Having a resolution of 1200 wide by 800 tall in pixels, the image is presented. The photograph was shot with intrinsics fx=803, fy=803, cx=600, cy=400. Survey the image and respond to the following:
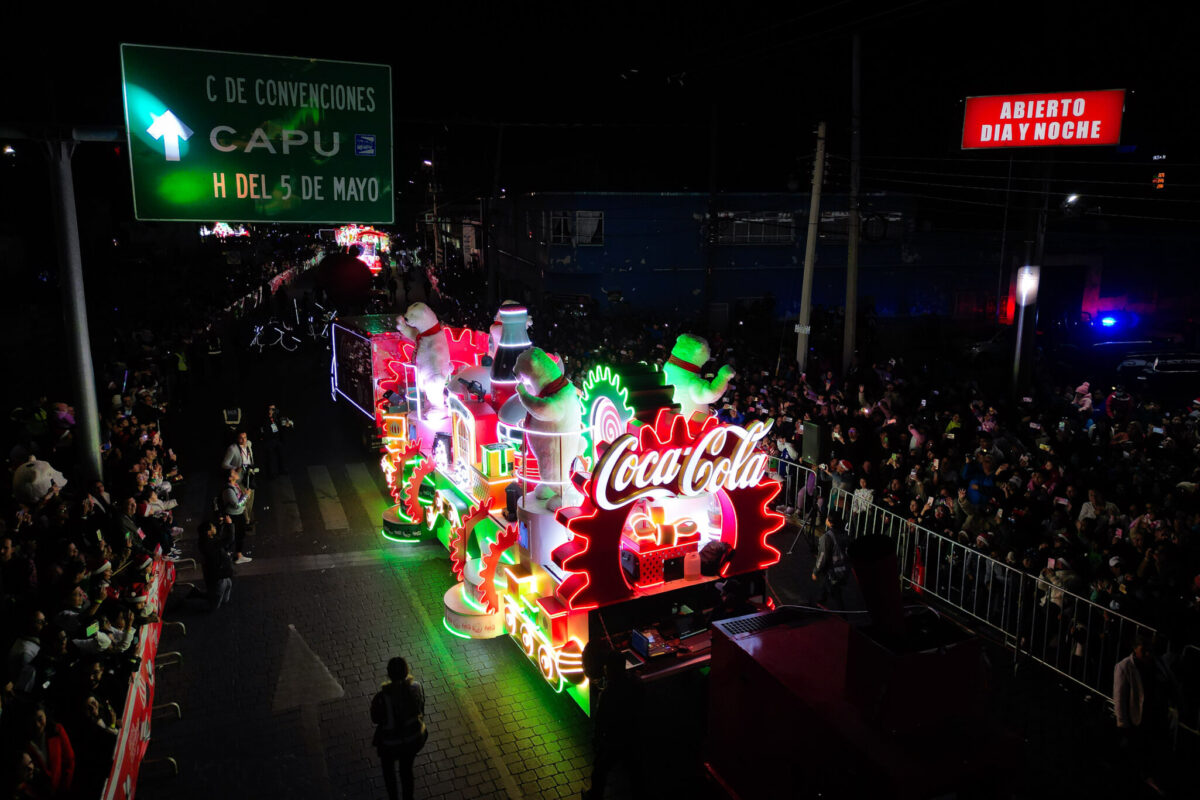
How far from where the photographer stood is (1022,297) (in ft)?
60.7

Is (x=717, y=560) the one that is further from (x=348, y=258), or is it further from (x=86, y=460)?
(x=348, y=258)

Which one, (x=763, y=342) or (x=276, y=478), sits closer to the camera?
(x=276, y=478)

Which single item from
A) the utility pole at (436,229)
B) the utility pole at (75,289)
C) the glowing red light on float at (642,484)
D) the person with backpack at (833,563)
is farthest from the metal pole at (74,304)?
the utility pole at (436,229)

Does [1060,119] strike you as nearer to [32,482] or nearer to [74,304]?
[74,304]

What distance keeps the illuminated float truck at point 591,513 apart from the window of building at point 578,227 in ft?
72.0

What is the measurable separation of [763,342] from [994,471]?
57.6ft

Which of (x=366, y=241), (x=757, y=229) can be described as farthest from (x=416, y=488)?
(x=366, y=241)

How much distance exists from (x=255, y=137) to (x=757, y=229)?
90.9 ft

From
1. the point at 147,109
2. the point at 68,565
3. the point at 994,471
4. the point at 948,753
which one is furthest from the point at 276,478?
the point at 948,753

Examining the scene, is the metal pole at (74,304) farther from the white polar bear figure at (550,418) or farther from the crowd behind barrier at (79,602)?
the white polar bear figure at (550,418)

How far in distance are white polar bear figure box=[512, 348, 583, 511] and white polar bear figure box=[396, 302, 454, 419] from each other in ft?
12.1

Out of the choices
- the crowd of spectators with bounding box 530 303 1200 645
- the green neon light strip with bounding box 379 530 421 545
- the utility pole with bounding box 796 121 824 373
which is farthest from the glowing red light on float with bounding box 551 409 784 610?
the utility pole with bounding box 796 121 824 373

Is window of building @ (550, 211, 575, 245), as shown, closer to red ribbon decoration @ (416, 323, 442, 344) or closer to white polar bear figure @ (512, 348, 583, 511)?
red ribbon decoration @ (416, 323, 442, 344)

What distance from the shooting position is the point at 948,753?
17.2ft
